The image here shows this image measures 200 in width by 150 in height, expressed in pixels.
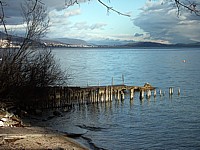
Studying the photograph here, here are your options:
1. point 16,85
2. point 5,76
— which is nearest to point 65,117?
point 16,85

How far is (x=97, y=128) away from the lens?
25484 millimetres

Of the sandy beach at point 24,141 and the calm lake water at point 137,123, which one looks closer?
the sandy beach at point 24,141

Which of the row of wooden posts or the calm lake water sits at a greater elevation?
the row of wooden posts

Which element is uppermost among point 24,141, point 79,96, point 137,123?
point 24,141

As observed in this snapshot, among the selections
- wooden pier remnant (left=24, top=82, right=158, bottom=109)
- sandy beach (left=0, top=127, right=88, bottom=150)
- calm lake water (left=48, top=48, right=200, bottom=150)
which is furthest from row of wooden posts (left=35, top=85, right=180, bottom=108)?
sandy beach (left=0, top=127, right=88, bottom=150)

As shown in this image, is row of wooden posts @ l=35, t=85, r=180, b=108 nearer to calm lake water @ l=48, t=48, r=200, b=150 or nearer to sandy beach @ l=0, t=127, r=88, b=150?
calm lake water @ l=48, t=48, r=200, b=150

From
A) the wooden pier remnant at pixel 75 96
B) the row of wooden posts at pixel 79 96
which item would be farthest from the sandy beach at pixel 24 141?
the row of wooden posts at pixel 79 96

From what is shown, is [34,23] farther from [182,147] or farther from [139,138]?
[182,147]

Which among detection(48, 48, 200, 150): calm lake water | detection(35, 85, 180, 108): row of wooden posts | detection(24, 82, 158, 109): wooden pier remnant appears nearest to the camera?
detection(48, 48, 200, 150): calm lake water

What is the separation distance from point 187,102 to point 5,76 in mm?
22897

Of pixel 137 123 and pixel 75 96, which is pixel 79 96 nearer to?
pixel 75 96

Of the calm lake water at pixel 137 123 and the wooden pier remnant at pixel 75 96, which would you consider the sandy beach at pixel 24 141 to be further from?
the wooden pier remnant at pixel 75 96

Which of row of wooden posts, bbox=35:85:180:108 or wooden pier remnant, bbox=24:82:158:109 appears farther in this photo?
row of wooden posts, bbox=35:85:180:108

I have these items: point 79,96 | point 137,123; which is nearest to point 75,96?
point 79,96
